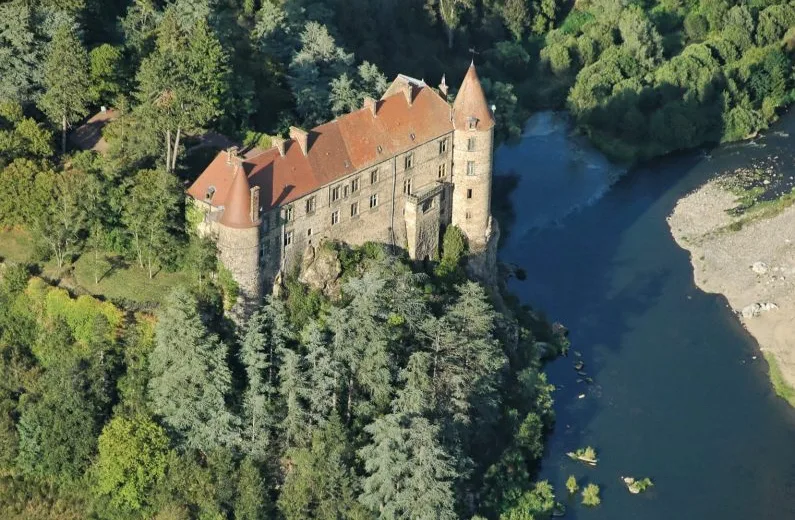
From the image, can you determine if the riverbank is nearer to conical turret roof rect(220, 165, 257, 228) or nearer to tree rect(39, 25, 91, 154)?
conical turret roof rect(220, 165, 257, 228)

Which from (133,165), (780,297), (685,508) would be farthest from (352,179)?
(780,297)

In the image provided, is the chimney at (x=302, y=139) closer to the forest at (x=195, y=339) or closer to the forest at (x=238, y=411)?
the forest at (x=195, y=339)

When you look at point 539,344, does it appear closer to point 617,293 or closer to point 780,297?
point 617,293

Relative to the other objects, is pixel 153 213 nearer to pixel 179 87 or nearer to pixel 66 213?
pixel 66 213

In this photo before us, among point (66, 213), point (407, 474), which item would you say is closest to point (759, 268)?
point (407, 474)

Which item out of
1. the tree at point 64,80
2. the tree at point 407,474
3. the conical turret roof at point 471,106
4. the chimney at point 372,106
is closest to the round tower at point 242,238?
the tree at point 407,474

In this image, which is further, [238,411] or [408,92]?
[408,92]

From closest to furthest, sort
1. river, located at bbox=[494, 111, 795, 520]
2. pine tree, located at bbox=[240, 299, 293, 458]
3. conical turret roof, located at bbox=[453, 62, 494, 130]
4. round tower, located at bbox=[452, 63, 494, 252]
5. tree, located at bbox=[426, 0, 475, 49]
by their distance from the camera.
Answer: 1. pine tree, located at bbox=[240, 299, 293, 458]
2. river, located at bbox=[494, 111, 795, 520]
3. conical turret roof, located at bbox=[453, 62, 494, 130]
4. round tower, located at bbox=[452, 63, 494, 252]
5. tree, located at bbox=[426, 0, 475, 49]

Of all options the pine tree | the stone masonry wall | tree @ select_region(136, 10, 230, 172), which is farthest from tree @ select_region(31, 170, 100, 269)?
the stone masonry wall
